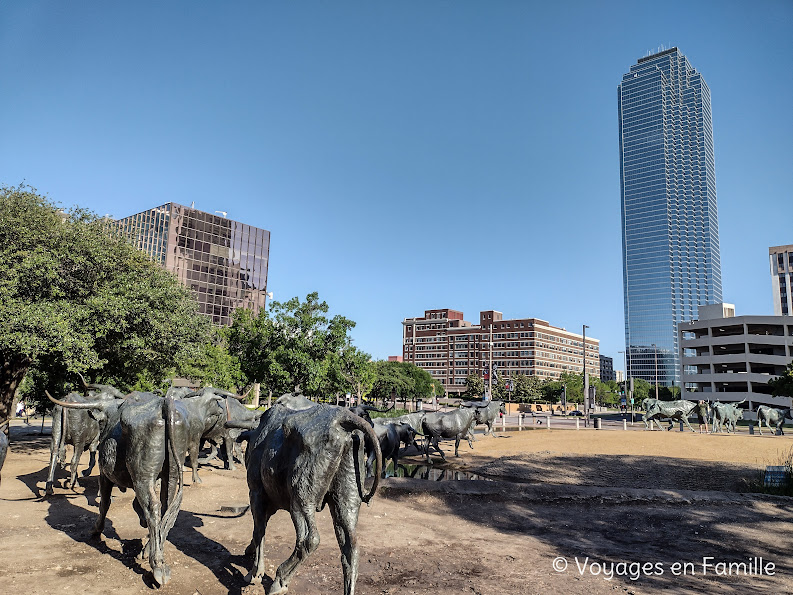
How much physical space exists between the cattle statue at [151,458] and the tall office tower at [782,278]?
158 metres

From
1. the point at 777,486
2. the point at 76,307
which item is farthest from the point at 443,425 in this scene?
the point at 76,307

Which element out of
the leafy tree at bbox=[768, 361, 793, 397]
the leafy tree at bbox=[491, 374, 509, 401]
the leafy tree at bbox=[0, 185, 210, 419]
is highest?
the leafy tree at bbox=[0, 185, 210, 419]

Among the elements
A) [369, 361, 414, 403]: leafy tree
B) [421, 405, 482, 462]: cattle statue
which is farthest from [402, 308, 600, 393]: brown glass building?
[421, 405, 482, 462]: cattle statue

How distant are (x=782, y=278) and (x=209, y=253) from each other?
142 meters

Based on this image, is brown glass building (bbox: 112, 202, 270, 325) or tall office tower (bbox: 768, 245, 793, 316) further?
tall office tower (bbox: 768, 245, 793, 316)

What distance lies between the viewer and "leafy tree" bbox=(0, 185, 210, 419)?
45.0 feet

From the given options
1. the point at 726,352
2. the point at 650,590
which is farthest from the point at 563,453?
the point at 726,352

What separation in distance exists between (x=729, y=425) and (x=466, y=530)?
36.5 metres

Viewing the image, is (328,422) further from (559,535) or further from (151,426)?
(559,535)

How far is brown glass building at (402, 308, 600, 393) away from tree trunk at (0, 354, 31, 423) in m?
122

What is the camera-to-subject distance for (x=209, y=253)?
9706 cm

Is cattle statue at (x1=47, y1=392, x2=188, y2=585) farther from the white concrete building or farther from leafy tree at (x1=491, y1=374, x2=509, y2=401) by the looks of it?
leafy tree at (x1=491, y1=374, x2=509, y2=401)

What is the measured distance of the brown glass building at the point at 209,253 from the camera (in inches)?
3688

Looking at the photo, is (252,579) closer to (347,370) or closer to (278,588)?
(278,588)
